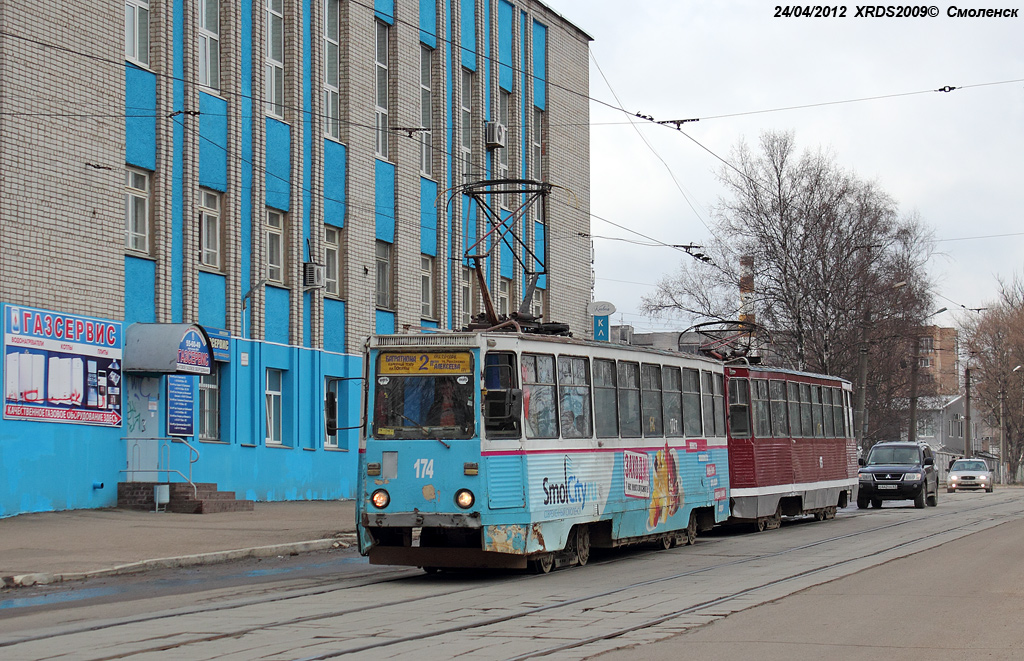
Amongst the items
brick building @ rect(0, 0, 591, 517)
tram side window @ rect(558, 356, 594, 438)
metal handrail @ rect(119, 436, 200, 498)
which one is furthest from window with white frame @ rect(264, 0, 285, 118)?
tram side window @ rect(558, 356, 594, 438)

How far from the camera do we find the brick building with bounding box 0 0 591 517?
21578mm

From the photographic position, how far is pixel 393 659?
8.40 meters

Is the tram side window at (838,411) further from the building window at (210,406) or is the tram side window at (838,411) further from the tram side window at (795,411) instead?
the building window at (210,406)

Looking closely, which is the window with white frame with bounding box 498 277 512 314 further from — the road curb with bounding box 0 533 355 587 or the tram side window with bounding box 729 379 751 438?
the road curb with bounding box 0 533 355 587

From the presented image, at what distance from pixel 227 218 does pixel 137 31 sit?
4108 mm

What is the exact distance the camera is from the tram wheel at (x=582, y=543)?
51.6ft

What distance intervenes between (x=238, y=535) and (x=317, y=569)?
3597mm

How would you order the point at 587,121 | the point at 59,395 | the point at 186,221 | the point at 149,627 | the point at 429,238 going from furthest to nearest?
1. the point at 587,121
2. the point at 429,238
3. the point at 186,221
4. the point at 59,395
5. the point at 149,627

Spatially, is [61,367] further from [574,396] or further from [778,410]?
[778,410]

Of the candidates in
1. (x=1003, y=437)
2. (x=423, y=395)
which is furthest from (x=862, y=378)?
(x=1003, y=437)

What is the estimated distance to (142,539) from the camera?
712 inches

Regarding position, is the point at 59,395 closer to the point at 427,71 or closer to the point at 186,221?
the point at 186,221

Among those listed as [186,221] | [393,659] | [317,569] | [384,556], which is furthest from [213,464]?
[393,659]

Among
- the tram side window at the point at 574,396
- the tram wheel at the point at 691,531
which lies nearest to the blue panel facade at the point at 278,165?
the tram wheel at the point at 691,531
